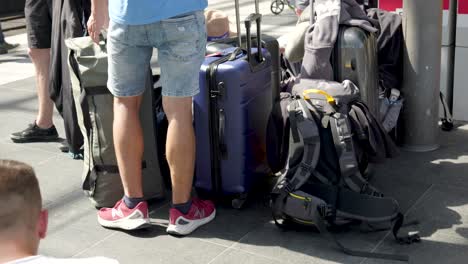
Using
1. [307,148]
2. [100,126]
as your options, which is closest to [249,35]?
[307,148]

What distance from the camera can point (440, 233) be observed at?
356 cm

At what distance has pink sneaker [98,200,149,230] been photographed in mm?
3734

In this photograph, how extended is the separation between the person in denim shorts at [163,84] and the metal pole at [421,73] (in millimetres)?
1507

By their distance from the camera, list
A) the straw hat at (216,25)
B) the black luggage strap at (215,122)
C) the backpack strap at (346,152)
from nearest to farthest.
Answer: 1. the backpack strap at (346,152)
2. the black luggage strap at (215,122)
3. the straw hat at (216,25)

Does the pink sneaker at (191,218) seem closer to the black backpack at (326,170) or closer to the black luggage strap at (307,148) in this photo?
the black backpack at (326,170)

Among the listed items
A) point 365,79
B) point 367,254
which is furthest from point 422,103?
point 367,254

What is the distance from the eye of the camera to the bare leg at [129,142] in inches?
145

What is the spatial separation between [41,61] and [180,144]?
1.89m

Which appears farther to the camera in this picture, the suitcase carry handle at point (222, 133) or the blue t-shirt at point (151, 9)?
the suitcase carry handle at point (222, 133)

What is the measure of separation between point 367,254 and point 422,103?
1.57 metres

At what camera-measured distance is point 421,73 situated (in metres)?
4.61

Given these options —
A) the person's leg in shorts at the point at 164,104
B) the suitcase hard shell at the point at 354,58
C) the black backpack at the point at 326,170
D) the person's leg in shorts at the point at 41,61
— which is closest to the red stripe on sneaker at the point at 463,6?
the suitcase hard shell at the point at 354,58

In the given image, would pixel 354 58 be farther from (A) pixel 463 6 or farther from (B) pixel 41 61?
(B) pixel 41 61

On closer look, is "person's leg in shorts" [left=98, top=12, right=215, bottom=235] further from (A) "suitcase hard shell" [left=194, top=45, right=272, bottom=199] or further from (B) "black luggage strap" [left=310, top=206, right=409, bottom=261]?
(B) "black luggage strap" [left=310, top=206, right=409, bottom=261]
